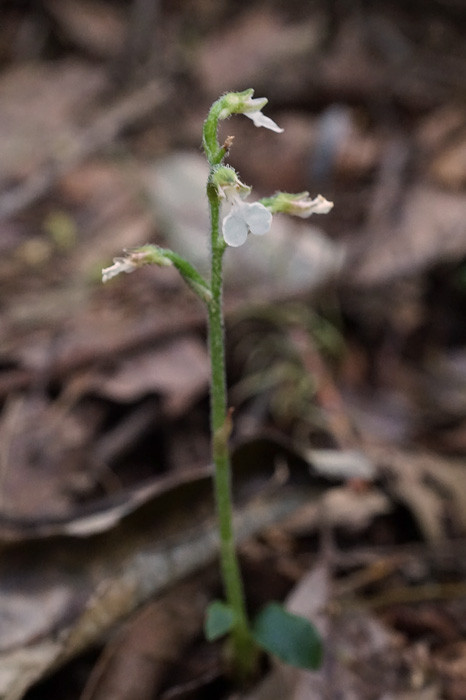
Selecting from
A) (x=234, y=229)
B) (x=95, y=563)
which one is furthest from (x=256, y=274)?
(x=234, y=229)

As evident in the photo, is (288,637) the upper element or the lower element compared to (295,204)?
lower

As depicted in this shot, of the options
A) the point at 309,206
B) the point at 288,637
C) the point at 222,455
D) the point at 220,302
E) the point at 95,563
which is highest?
the point at 309,206

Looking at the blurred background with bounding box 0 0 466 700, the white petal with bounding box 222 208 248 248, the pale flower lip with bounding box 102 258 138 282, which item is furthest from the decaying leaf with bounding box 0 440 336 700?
the white petal with bounding box 222 208 248 248

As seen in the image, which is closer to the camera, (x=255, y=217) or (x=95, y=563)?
(x=255, y=217)

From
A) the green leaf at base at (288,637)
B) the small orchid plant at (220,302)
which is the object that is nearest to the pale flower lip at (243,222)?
the small orchid plant at (220,302)

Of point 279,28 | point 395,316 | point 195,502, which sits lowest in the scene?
point 195,502

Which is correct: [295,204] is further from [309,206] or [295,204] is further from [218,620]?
[218,620]

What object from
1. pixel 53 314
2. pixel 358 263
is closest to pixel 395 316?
pixel 358 263

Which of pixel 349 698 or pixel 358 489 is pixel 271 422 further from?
pixel 349 698
